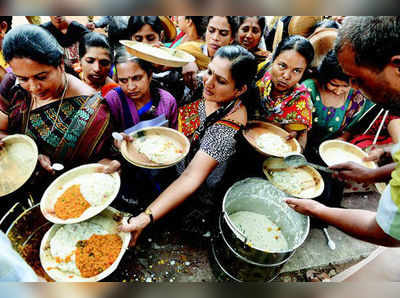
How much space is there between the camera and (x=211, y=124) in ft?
6.42

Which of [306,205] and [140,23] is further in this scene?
[140,23]

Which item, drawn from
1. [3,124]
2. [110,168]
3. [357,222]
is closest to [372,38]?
[357,222]

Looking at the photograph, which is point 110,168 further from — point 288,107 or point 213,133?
point 288,107

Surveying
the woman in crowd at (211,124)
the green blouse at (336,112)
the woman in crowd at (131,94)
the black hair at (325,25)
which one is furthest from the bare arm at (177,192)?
the black hair at (325,25)

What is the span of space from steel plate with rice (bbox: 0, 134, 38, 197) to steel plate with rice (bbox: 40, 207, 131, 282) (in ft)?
1.23

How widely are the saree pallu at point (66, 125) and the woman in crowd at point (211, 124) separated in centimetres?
62

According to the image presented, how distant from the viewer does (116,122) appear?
1756 mm

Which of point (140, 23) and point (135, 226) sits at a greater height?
point (140, 23)

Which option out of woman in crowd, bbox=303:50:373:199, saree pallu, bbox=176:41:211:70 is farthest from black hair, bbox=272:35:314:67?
saree pallu, bbox=176:41:211:70

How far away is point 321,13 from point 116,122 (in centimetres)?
Result: 142

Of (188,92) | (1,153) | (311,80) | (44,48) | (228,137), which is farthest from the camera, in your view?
(311,80)

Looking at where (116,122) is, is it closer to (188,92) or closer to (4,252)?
(188,92)

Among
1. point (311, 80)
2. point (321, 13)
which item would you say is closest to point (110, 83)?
point (321, 13)

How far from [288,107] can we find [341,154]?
0.61 m
